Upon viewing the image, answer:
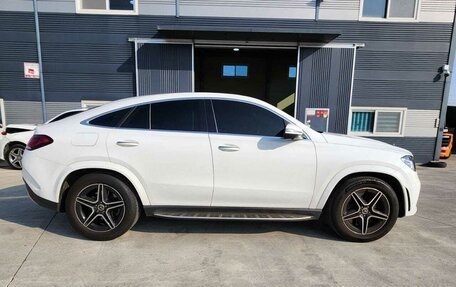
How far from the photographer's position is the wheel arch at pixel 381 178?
334 centimetres

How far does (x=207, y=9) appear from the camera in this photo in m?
8.97

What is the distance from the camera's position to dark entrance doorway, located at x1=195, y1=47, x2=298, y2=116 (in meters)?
17.7

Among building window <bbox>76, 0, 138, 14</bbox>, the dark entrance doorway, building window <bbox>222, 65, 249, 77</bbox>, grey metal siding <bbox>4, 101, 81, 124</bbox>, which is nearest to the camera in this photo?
building window <bbox>76, 0, 138, 14</bbox>

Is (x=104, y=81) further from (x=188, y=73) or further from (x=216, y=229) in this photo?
(x=216, y=229)

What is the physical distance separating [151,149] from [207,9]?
7145mm

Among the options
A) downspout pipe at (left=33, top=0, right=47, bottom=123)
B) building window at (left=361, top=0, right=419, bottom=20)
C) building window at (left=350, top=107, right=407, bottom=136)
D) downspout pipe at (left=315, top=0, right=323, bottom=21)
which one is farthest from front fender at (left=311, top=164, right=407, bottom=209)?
downspout pipe at (left=33, top=0, right=47, bottom=123)

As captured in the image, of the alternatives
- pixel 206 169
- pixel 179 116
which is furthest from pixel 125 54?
pixel 206 169

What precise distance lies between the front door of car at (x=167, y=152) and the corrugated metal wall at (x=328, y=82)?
6746 mm

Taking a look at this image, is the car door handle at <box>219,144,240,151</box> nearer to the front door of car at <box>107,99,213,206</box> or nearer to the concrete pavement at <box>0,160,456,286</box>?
the front door of car at <box>107,99,213,206</box>

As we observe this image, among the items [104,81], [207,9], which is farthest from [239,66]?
[104,81]

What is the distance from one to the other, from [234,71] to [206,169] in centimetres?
1610

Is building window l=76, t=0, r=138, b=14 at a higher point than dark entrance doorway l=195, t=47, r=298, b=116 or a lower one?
higher

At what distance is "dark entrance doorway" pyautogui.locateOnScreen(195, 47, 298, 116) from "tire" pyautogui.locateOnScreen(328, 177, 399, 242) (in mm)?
14293

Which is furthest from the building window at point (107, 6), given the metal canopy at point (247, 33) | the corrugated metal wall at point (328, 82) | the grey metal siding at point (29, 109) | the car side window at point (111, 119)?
the car side window at point (111, 119)
